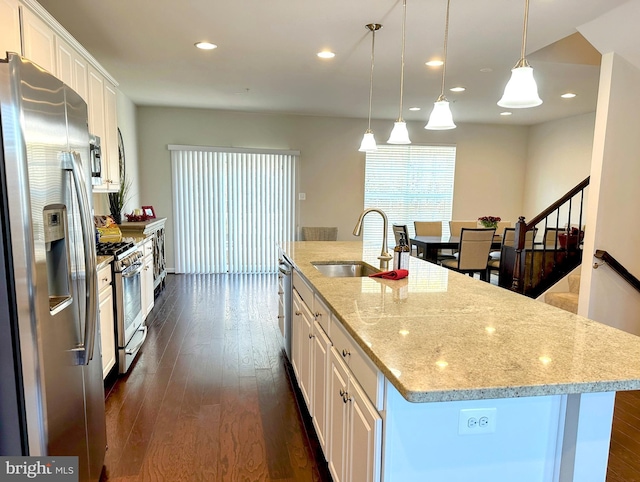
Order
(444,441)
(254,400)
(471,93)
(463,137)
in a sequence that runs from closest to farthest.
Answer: (444,441)
(254,400)
(471,93)
(463,137)

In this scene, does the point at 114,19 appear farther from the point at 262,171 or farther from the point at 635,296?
the point at 635,296

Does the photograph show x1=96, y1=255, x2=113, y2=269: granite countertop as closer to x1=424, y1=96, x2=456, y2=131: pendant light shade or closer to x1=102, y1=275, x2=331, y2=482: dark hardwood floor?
x1=102, y1=275, x2=331, y2=482: dark hardwood floor

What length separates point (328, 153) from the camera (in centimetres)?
698

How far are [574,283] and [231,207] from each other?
4.89 metres

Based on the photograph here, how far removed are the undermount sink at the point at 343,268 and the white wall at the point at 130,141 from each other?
3801mm

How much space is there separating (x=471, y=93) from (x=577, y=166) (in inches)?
104

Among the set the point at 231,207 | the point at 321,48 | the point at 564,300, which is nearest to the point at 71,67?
the point at 321,48

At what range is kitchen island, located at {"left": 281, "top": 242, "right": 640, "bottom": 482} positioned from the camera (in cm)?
107

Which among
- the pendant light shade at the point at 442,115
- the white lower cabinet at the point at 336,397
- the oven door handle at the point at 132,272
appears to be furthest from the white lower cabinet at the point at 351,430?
the oven door handle at the point at 132,272

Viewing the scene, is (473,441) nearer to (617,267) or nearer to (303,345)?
(303,345)

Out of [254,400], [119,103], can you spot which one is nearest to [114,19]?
[119,103]

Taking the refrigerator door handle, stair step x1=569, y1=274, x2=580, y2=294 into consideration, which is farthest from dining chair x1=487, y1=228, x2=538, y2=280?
the refrigerator door handle

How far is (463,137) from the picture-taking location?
743 centimetres

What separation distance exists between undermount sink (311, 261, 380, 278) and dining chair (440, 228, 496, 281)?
245cm
